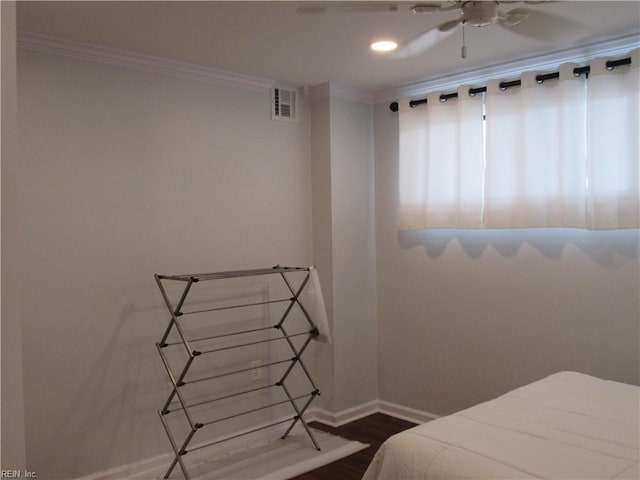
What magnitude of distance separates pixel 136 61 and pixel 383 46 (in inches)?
56.5

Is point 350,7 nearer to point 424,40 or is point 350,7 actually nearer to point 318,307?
point 424,40

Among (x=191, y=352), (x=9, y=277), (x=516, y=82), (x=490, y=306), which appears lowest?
(x=191, y=352)

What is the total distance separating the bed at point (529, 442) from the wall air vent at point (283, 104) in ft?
8.03

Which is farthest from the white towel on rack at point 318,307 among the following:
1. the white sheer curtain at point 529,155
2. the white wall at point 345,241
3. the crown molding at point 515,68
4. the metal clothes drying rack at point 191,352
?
the crown molding at point 515,68

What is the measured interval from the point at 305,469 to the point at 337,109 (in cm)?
245

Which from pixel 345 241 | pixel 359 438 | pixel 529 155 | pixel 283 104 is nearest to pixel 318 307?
pixel 345 241

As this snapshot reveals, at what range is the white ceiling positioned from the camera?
2.56m

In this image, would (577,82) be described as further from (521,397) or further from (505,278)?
(521,397)

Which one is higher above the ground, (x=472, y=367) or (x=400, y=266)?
(x=400, y=266)

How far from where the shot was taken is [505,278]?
3574 millimetres

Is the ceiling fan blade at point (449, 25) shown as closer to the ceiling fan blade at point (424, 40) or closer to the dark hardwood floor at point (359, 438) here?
the ceiling fan blade at point (424, 40)

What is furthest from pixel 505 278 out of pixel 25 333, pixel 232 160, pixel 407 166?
pixel 25 333

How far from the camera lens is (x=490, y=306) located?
3650 mm

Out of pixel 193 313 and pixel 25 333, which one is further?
pixel 193 313
